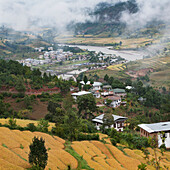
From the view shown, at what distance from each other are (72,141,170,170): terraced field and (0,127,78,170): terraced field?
0.70m

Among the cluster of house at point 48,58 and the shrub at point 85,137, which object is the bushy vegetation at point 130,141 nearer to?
the shrub at point 85,137

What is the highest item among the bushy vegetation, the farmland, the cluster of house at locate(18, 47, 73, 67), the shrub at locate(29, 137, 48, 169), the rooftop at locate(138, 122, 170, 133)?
the cluster of house at locate(18, 47, 73, 67)

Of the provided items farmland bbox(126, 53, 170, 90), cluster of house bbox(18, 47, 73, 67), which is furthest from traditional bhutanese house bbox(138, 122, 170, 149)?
cluster of house bbox(18, 47, 73, 67)

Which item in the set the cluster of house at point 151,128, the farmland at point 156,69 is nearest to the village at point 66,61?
the farmland at point 156,69

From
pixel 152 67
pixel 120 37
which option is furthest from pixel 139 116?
pixel 120 37

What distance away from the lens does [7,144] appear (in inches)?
284

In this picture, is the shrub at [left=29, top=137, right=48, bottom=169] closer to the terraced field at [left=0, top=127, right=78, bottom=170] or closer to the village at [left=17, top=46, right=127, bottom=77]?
the terraced field at [left=0, top=127, right=78, bottom=170]

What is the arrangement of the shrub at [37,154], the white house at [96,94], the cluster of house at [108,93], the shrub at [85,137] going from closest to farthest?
the shrub at [37,154], the shrub at [85,137], the cluster of house at [108,93], the white house at [96,94]

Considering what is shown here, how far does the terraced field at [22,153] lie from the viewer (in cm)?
593

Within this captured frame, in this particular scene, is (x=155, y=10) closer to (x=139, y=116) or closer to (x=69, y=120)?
(x=139, y=116)

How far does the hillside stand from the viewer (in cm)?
621

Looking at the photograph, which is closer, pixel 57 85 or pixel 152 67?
pixel 57 85

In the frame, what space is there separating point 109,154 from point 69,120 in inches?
88.4

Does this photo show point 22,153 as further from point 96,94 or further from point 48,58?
point 48,58
